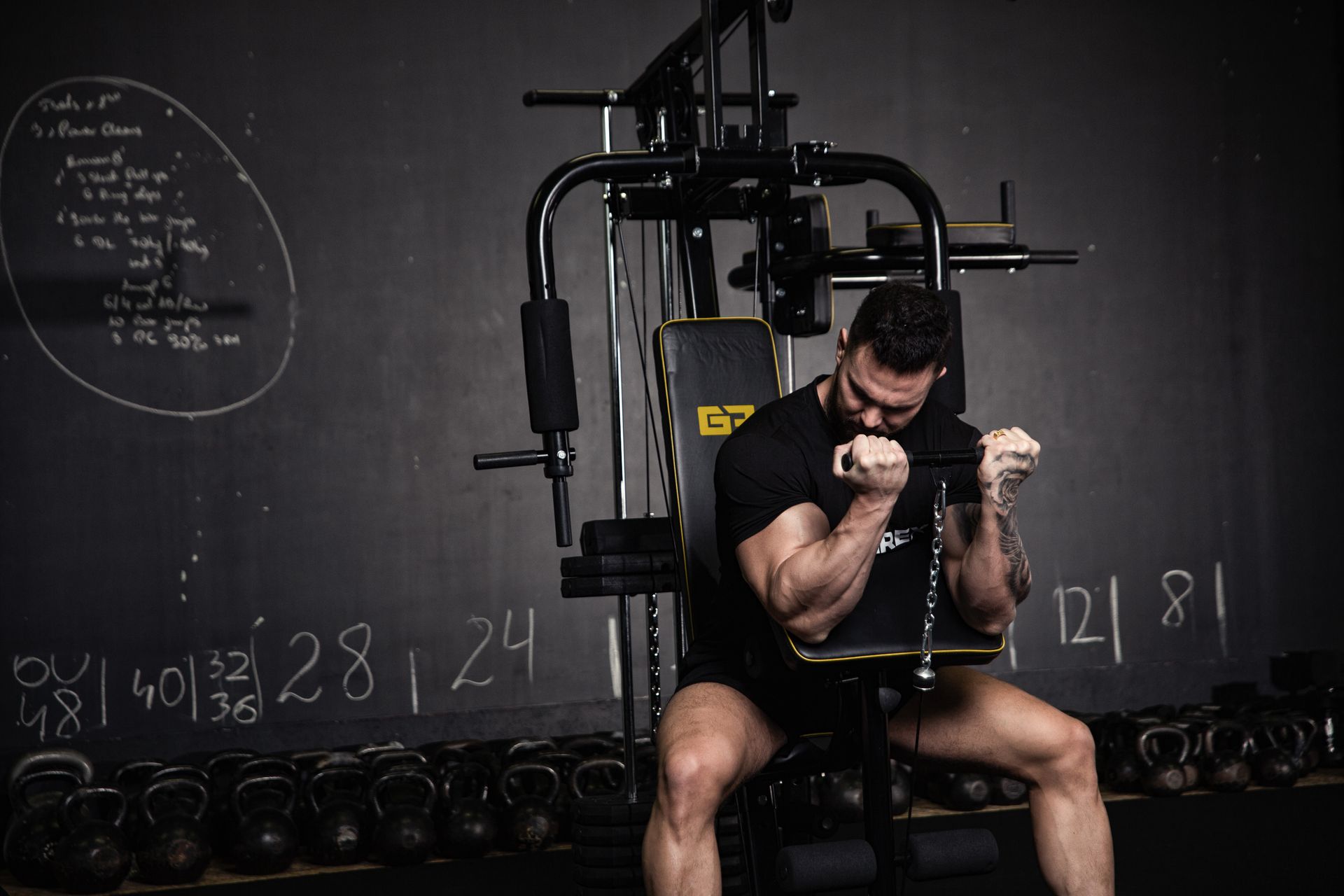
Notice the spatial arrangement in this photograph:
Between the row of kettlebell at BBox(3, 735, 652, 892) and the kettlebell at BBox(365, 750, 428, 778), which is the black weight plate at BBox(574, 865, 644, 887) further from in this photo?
the kettlebell at BBox(365, 750, 428, 778)

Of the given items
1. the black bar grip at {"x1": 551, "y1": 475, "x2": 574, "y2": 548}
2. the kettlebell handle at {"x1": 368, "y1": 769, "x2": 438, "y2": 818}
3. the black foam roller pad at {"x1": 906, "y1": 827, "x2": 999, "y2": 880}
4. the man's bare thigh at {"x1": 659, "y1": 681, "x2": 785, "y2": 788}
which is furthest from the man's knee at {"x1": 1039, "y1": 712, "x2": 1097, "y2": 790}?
the kettlebell handle at {"x1": 368, "y1": 769, "x2": 438, "y2": 818}

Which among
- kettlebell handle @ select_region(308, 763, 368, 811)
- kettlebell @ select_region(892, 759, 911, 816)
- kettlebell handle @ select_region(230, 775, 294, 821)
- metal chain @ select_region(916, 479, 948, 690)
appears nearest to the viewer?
metal chain @ select_region(916, 479, 948, 690)

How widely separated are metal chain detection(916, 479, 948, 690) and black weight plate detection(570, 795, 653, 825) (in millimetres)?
719

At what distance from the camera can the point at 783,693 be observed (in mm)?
1930

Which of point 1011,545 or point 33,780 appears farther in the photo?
point 33,780

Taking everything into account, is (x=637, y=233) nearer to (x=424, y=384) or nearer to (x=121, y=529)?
(x=424, y=384)

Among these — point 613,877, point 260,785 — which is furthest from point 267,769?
point 613,877

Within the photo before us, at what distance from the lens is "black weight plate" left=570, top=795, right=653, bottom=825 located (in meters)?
2.18

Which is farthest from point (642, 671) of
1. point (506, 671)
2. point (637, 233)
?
point (637, 233)

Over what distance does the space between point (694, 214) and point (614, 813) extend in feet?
3.88

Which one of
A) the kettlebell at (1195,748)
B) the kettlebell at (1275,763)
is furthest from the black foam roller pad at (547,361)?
the kettlebell at (1275,763)

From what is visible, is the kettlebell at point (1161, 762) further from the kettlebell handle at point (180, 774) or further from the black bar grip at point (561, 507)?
the kettlebell handle at point (180, 774)

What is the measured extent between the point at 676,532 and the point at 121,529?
2.26m

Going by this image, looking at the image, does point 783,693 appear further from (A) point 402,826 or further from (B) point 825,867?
(A) point 402,826
